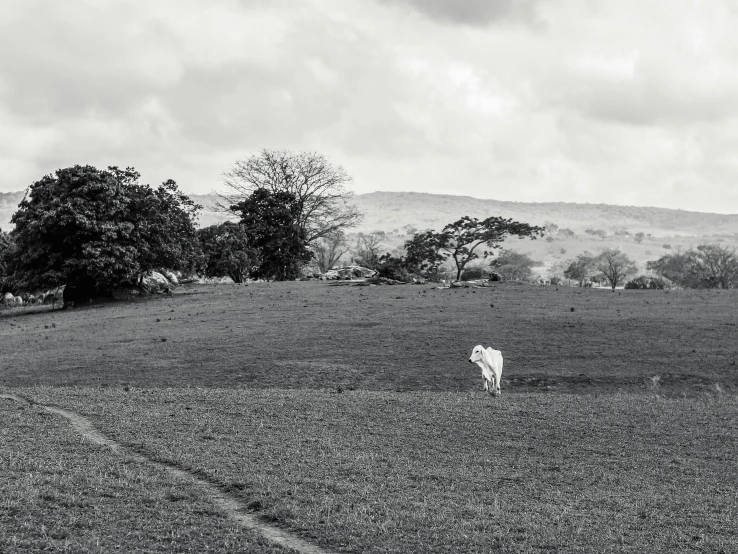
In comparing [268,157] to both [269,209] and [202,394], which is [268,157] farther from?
[202,394]

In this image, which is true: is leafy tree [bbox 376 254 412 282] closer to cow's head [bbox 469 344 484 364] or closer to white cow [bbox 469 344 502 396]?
white cow [bbox 469 344 502 396]

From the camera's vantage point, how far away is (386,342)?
3497cm

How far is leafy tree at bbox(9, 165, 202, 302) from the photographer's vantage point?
5047cm

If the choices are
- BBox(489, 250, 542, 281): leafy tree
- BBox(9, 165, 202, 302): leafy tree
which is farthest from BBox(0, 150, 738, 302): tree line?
BBox(489, 250, 542, 281): leafy tree

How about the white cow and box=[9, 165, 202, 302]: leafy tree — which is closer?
the white cow

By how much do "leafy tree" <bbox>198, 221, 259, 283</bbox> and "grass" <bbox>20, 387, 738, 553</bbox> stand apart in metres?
45.4

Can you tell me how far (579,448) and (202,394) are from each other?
35.1 ft

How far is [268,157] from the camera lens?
87.9 meters

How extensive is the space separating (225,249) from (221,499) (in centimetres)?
5728

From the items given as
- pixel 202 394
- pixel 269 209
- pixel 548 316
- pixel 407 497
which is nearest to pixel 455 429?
A: pixel 407 497

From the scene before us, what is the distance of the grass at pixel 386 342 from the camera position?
28.6 m

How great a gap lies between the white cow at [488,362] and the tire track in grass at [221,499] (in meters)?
11.4

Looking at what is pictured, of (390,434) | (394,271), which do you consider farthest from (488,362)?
(394,271)

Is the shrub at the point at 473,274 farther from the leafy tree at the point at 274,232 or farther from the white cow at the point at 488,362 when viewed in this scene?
the white cow at the point at 488,362
